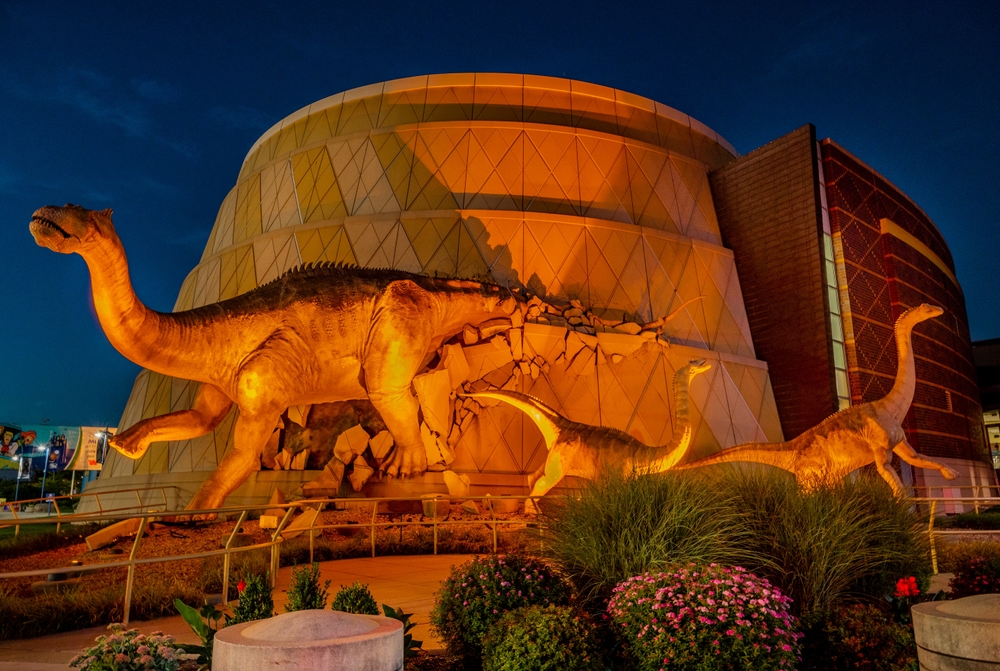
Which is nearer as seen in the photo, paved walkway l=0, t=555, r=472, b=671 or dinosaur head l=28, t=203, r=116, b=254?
paved walkway l=0, t=555, r=472, b=671

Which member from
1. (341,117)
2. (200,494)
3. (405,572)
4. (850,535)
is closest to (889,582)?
(850,535)

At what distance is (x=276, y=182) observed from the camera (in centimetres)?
2853

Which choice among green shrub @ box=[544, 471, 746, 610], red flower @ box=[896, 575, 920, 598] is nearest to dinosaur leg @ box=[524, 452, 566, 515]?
green shrub @ box=[544, 471, 746, 610]

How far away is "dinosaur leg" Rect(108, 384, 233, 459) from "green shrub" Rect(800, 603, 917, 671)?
33.2 ft

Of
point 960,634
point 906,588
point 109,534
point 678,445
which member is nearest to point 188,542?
point 109,534

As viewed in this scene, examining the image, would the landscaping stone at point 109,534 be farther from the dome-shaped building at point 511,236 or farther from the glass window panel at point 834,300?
the glass window panel at point 834,300

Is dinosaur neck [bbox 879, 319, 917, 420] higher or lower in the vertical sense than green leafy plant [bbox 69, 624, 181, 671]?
higher

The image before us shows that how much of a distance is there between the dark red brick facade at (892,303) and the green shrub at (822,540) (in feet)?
57.1

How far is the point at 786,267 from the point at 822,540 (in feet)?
64.8

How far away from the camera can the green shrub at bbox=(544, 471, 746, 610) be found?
658cm

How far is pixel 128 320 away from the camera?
11.8 metres

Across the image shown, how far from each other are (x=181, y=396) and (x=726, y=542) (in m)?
20.5

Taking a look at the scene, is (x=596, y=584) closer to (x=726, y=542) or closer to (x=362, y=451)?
(x=726, y=542)

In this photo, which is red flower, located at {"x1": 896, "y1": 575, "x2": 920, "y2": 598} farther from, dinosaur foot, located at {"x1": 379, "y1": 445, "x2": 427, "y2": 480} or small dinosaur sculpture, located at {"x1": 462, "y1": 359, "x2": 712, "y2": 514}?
dinosaur foot, located at {"x1": 379, "y1": 445, "x2": 427, "y2": 480}
